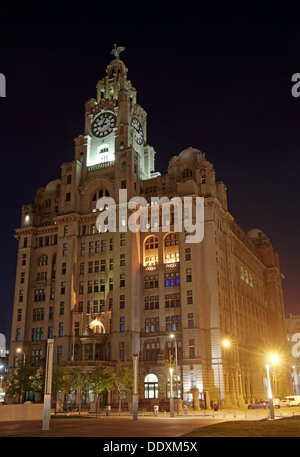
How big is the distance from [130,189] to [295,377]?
122m

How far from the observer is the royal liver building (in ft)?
316

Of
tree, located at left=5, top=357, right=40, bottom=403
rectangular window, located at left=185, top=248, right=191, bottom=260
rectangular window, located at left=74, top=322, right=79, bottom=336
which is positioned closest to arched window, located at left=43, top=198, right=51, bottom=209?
rectangular window, located at left=74, top=322, right=79, bottom=336

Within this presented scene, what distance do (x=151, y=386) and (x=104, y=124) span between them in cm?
6742

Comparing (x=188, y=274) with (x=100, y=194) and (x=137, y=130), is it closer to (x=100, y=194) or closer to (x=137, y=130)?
(x=100, y=194)

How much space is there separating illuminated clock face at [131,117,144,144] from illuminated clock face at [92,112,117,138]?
18.4 ft

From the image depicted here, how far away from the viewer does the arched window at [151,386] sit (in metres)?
95.4

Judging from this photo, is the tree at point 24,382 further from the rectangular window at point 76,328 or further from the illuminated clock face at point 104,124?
the illuminated clock face at point 104,124

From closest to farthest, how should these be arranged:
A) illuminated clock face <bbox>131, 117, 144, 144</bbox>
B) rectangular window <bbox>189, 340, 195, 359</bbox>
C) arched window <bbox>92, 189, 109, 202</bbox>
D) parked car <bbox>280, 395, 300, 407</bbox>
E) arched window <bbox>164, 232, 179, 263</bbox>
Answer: parked car <bbox>280, 395, 300, 407</bbox> < rectangular window <bbox>189, 340, 195, 359</bbox> < arched window <bbox>164, 232, 179, 263</bbox> < arched window <bbox>92, 189, 109, 202</bbox> < illuminated clock face <bbox>131, 117, 144, 144</bbox>

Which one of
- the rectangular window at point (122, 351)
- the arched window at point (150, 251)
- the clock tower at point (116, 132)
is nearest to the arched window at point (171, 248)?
the arched window at point (150, 251)

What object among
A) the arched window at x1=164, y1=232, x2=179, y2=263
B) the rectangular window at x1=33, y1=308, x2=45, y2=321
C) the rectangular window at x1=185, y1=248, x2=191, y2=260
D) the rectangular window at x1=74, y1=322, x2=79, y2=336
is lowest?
the rectangular window at x1=74, y1=322, x2=79, y2=336

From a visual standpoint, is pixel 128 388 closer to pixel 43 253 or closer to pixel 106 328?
pixel 106 328

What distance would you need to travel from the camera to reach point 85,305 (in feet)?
348

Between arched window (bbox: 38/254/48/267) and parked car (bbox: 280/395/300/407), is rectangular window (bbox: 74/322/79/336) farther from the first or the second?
parked car (bbox: 280/395/300/407)

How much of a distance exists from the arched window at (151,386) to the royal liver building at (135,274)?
0.64ft
